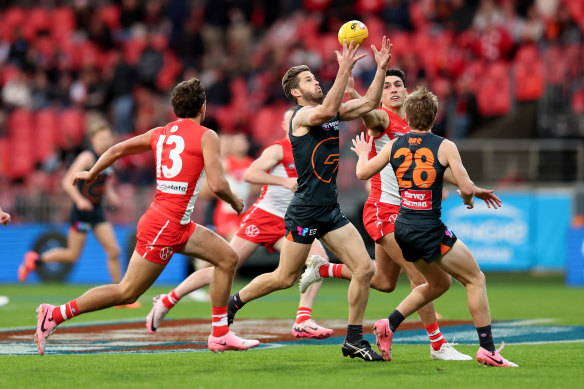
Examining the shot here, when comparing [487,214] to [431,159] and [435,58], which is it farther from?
[431,159]

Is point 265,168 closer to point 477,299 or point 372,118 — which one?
point 372,118

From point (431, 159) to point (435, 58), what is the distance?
16.5 metres

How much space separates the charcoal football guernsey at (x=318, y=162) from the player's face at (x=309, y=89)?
0.39 meters

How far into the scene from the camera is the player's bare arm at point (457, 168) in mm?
8203

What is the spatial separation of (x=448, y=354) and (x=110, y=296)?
9.76 ft

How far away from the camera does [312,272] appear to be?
10.5 meters

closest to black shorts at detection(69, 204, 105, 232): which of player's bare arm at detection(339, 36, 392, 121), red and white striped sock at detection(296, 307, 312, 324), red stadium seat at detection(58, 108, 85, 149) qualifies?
red and white striped sock at detection(296, 307, 312, 324)

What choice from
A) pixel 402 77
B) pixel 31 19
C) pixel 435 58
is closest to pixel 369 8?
pixel 435 58

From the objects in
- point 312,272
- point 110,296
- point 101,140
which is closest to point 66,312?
point 110,296

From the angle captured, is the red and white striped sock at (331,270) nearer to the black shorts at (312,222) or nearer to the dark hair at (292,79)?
the black shorts at (312,222)

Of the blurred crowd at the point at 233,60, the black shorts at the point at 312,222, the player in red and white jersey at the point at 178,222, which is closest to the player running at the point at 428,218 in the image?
the black shorts at the point at 312,222

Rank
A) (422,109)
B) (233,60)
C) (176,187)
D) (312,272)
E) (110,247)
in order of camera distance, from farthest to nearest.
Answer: (233,60)
(110,247)
(312,272)
(176,187)
(422,109)

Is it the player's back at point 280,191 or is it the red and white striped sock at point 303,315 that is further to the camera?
the player's back at point 280,191

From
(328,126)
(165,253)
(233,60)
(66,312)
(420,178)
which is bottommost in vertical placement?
(66,312)
